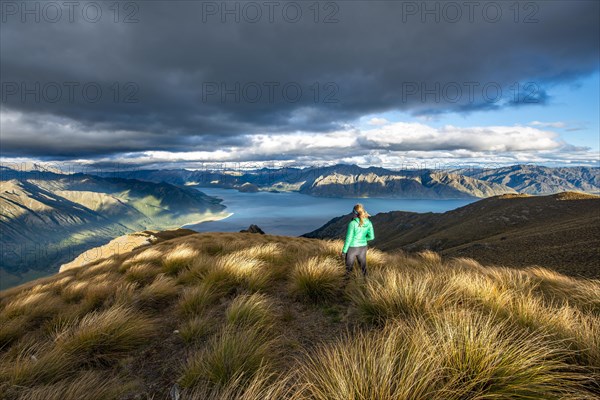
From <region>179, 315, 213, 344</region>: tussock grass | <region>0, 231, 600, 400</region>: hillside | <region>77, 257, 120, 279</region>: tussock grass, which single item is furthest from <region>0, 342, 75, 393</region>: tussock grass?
<region>77, 257, 120, 279</region>: tussock grass

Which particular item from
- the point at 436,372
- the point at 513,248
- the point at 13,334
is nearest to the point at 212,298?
the point at 13,334

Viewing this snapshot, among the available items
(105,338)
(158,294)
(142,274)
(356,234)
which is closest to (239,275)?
(158,294)

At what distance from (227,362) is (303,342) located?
1.52 metres

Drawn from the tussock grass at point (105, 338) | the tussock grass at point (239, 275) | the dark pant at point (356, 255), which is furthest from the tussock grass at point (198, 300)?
the dark pant at point (356, 255)

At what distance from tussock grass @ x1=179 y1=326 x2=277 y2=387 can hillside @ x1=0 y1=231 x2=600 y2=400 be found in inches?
0.7

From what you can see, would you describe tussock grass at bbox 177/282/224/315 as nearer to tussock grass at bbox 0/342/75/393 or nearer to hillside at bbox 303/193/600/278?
tussock grass at bbox 0/342/75/393

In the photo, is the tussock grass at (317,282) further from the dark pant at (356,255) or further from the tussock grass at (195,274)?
the tussock grass at (195,274)

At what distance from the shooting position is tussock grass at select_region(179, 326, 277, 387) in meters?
3.38

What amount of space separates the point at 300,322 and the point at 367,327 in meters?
1.36

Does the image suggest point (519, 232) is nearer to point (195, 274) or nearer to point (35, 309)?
point (195, 274)

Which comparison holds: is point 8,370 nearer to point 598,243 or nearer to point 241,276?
point 241,276

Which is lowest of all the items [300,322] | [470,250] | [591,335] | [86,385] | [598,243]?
[470,250]

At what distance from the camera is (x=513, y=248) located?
38344 millimetres

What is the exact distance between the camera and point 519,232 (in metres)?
52.2
